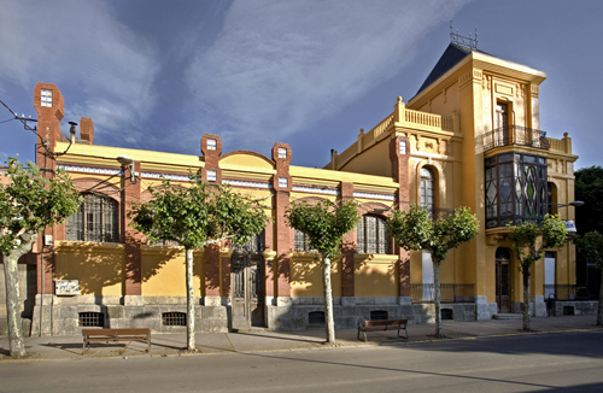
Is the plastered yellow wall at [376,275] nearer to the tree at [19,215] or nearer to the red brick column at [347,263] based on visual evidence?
the red brick column at [347,263]

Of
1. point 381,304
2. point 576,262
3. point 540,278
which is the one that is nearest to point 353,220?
point 381,304

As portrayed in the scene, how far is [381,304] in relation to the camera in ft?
63.8

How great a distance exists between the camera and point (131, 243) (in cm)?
1609

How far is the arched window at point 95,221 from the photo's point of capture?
16031mm

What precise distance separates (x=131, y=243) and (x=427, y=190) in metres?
14.2

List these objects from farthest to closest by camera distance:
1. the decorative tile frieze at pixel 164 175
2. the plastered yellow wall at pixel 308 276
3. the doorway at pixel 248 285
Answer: the plastered yellow wall at pixel 308 276, the doorway at pixel 248 285, the decorative tile frieze at pixel 164 175

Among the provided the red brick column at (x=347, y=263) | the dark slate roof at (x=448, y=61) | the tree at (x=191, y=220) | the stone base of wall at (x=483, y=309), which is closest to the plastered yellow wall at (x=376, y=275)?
the red brick column at (x=347, y=263)

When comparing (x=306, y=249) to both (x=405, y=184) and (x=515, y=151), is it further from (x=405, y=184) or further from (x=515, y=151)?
(x=515, y=151)

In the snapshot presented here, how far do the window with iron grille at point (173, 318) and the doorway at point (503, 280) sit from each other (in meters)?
15.9

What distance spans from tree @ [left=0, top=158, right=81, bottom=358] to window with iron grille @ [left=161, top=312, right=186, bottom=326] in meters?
5.17

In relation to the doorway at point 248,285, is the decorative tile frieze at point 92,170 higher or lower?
higher

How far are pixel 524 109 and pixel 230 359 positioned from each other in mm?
21097

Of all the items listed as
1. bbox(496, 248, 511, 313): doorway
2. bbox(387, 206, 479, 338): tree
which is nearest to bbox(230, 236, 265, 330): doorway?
bbox(387, 206, 479, 338): tree

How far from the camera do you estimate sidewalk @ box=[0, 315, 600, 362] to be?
41.3ft
